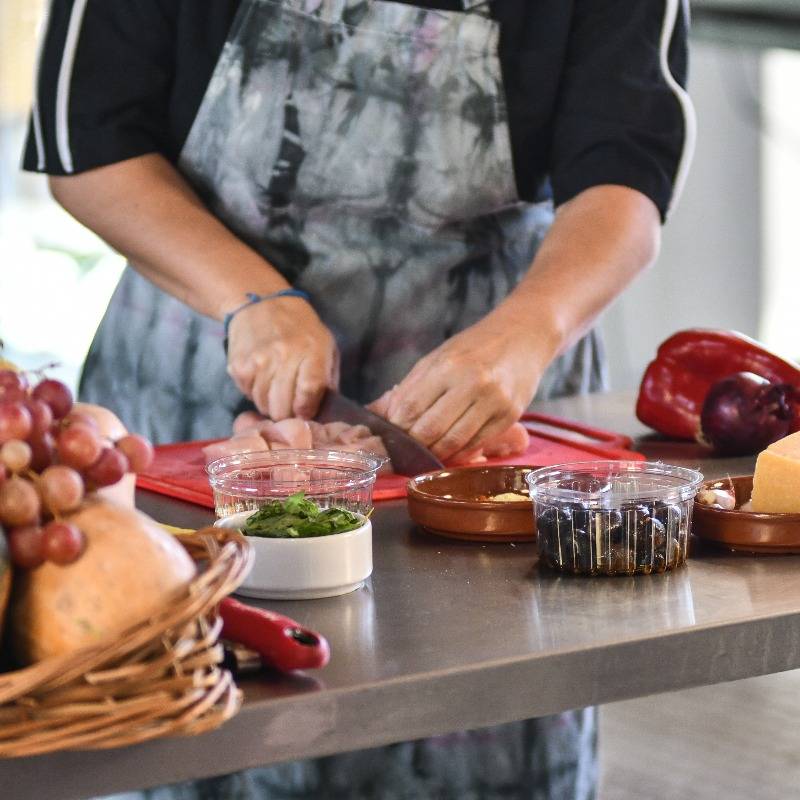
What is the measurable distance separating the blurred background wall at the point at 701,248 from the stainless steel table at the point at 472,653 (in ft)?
9.96

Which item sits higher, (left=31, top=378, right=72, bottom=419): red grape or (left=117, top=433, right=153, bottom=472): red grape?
(left=31, top=378, right=72, bottom=419): red grape

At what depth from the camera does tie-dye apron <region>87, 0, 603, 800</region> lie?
1.83 m

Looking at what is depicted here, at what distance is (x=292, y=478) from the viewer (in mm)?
1275

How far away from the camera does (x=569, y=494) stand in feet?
3.62

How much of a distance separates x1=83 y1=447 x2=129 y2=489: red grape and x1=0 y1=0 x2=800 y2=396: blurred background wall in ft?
10.9

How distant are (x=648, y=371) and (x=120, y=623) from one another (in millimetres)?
1231

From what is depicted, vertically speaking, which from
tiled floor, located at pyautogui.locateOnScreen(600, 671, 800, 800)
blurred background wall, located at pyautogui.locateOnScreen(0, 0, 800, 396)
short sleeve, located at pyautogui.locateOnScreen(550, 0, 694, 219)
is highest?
short sleeve, located at pyautogui.locateOnScreen(550, 0, 694, 219)

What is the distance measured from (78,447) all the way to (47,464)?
3 centimetres

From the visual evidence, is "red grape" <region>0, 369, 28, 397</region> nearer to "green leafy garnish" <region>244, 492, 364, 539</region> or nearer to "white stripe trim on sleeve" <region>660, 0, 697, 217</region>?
"green leafy garnish" <region>244, 492, 364, 539</region>

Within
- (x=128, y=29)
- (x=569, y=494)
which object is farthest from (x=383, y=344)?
(x=569, y=494)

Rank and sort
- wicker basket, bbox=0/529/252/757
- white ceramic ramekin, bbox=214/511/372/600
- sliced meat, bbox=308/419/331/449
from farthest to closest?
sliced meat, bbox=308/419/331/449 < white ceramic ramekin, bbox=214/511/372/600 < wicker basket, bbox=0/529/252/757

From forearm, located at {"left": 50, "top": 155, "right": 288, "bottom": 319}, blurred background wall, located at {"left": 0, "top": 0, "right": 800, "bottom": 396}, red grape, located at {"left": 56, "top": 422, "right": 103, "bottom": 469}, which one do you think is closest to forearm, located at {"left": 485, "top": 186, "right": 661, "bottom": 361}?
forearm, located at {"left": 50, "top": 155, "right": 288, "bottom": 319}

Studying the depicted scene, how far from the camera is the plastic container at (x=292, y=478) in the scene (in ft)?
3.92

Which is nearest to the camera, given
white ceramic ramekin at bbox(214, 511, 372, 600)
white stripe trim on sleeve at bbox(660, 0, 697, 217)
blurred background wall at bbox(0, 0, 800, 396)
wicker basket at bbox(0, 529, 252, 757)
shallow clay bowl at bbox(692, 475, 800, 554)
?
wicker basket at bbox(0, 529, 252, 757)
